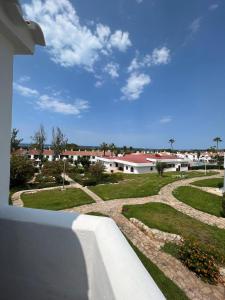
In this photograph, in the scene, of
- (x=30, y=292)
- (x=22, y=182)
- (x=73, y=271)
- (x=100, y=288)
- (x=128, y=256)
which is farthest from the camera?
(x=22, y=182)

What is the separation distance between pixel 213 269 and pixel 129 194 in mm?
15376

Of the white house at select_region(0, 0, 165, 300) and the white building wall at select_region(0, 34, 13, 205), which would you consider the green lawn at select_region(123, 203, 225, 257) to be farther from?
the white building wall at select_region(0, 34, 13, 205)

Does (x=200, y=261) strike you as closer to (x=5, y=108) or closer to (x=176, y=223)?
(x=176, y=223)

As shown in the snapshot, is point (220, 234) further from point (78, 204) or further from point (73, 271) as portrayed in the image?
point (73, 271)

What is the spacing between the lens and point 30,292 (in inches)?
98.6

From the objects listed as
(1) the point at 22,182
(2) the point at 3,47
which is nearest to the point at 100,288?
(2) the point at 3,47

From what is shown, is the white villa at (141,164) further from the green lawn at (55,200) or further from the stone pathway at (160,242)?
the stone pathway at (160,242)

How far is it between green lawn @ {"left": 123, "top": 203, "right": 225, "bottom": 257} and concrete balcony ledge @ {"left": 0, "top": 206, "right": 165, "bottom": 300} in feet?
41.4

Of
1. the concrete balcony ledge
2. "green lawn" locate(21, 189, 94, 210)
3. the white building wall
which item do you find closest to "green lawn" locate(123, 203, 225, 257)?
"green lawn" locate(21, 189, 94, 210)

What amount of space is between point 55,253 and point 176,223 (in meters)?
15.8

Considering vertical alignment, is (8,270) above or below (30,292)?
above

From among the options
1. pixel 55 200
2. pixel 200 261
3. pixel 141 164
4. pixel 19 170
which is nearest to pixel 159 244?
pixel 200 261

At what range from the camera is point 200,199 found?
24094 mm

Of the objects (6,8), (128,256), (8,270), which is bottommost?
(8,270)
